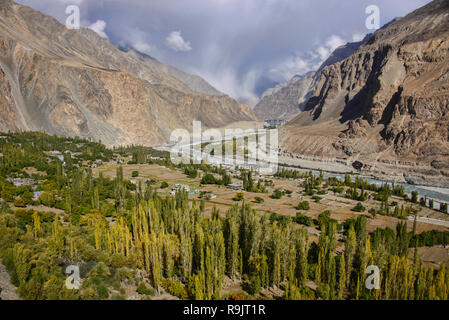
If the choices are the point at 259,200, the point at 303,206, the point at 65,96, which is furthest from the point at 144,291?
the point at 65,96

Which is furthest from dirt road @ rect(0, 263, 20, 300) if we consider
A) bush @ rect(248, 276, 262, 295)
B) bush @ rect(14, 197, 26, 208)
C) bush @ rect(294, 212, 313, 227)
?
bush @ rect(294, 212, 313, 227)

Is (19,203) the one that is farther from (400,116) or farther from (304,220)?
(400,116)

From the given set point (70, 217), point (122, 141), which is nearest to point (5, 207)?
point (70, 217)

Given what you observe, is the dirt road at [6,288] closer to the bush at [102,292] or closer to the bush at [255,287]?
the bush at [102,292]

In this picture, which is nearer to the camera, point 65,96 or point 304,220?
point 304,220

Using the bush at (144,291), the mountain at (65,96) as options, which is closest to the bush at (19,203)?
the bush at (144,291)

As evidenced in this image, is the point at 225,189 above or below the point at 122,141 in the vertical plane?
below

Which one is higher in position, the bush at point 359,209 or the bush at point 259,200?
the bush at point 259,200

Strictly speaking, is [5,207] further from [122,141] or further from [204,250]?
[122,141]
